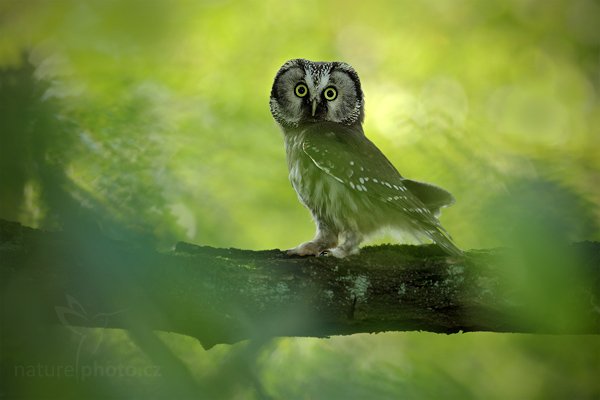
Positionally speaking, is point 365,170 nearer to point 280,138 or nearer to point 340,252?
point 340,252

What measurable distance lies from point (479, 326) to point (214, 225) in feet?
2.33

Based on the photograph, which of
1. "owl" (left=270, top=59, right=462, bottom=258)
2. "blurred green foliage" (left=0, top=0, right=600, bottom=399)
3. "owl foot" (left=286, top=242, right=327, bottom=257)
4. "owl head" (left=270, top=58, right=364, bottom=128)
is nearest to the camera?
"blurred green foliage" (left=0, top=0, right=600, bottom=399)

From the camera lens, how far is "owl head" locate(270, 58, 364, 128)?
226cm

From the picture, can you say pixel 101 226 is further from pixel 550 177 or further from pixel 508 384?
pixel 508 384

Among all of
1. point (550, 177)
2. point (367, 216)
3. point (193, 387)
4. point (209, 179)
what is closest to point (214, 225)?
point (209, 179)

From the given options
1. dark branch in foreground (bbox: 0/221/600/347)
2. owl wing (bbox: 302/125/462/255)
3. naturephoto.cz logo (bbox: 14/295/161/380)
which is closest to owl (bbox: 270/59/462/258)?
owl wing (bbox: 302/125/462/255)

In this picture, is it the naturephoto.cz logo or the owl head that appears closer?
the naturephoto.cz logo

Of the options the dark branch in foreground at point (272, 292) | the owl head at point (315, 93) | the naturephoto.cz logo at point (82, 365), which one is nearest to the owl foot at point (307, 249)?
the dark branch in foreground at point (272, 292)

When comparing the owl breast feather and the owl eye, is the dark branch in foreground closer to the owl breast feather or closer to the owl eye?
the owl breast feather

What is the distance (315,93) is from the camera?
226 centimetres

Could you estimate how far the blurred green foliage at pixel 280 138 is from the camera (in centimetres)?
115

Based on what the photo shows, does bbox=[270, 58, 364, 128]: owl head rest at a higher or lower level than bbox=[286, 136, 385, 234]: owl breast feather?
higher

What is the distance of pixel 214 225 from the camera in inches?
69.7

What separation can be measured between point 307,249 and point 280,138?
56 cm
